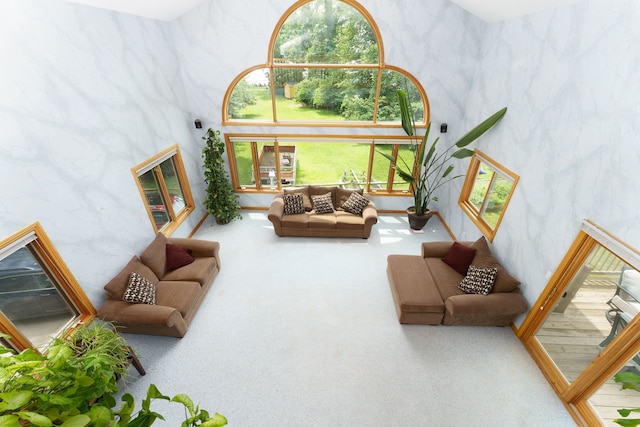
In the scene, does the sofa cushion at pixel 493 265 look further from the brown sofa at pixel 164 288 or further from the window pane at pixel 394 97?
the brown sofa at pixel 164 288

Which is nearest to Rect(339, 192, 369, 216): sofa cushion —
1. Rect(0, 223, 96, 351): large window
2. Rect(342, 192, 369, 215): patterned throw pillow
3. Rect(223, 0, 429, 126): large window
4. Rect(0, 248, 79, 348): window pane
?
Rect(342, 192, 369, 215): patterned throw pillow

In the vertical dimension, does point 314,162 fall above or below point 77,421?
below

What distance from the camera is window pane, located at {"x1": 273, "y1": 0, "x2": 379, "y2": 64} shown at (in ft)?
18.2

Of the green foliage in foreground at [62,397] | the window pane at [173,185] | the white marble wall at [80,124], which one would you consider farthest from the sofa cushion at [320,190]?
the green foliage in foreground at [62,397]

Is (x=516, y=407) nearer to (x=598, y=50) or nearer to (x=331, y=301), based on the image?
(x=331, y=301)

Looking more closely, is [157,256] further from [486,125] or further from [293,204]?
[486,125]

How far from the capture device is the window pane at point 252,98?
616 cm

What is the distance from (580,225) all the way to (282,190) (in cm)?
556

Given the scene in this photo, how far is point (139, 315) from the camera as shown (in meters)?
3.85

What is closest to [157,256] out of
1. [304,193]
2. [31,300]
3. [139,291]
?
[139,291]

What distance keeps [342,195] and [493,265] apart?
3.36 m

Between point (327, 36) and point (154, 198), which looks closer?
point (154, 198)

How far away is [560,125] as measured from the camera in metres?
3.58

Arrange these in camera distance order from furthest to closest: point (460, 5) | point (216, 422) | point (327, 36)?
point (327, 36), point (460, 5), point (216, 422)
